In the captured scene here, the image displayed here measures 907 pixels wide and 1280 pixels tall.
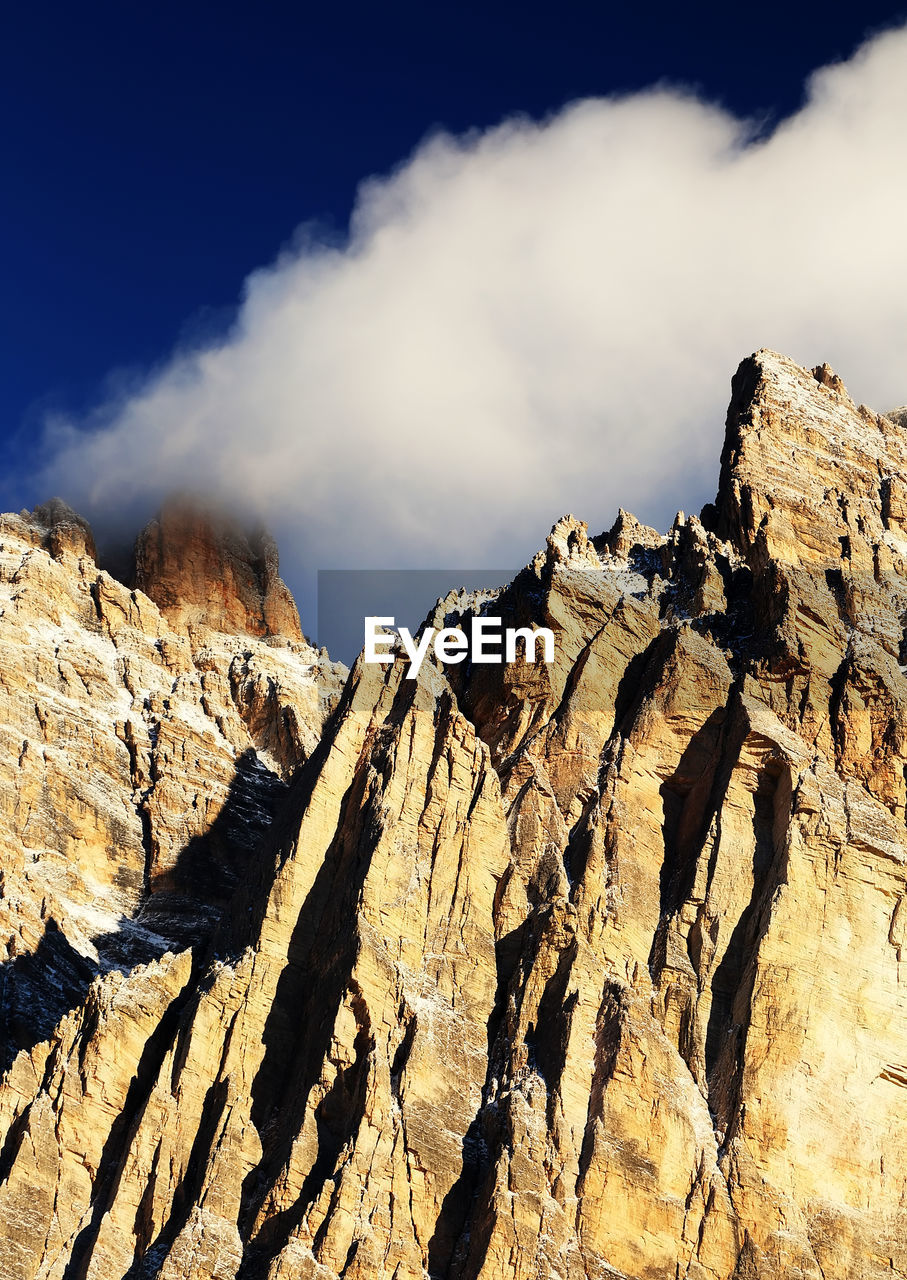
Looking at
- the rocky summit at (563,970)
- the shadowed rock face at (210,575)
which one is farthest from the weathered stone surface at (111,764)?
the shadowed rock face at (210,575)

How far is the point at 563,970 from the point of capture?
82562 mm

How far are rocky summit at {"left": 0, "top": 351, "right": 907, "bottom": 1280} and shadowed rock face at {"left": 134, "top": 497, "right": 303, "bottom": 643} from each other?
164 ft

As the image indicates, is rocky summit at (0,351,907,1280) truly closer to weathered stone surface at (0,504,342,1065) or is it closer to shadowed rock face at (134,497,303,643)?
weathered stone surface at (0,504,342,1065)

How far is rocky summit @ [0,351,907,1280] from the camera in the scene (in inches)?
3000

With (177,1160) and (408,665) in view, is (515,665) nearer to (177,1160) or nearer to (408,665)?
(408,665)

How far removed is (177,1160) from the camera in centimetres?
8212

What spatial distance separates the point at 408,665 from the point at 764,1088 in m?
29.2

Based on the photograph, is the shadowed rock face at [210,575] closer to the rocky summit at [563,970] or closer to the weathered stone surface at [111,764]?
the weathered stone surface at [111,764]

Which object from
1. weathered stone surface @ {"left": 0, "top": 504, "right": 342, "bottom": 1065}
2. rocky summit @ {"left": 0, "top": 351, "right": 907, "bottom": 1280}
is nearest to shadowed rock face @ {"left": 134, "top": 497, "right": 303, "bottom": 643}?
weathered stone surface @ {"left": 0, "top": 504, "right": 342, "bottom": 1065}

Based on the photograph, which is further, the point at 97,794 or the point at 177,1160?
the point at 97,794

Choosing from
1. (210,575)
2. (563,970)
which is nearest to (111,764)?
(210,575)

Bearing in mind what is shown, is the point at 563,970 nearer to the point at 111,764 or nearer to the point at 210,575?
the point at 111,764

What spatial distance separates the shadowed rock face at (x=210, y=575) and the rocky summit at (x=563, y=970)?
50055 millimetres

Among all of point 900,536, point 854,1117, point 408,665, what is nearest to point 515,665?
point 408,665
